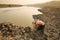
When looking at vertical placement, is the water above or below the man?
above

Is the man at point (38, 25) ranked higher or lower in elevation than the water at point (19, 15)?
lower

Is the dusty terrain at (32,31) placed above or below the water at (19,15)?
below

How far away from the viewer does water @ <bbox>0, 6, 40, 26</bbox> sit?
3.92ft

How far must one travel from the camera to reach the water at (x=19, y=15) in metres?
1.19

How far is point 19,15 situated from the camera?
1.29m

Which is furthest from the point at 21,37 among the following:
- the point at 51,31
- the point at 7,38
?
the point at 51,31

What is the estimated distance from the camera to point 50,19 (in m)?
1.24

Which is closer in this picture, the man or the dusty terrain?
the dusty terrain

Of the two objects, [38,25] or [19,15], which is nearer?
[38,25]

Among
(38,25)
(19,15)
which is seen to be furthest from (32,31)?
(19,15)

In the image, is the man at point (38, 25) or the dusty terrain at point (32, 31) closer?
the dusty terrain at point (32, 31)

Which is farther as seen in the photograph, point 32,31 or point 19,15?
point 19,15

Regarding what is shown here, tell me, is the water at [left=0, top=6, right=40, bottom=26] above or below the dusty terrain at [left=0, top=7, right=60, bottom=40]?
above

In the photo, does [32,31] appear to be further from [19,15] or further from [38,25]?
[19,15]
